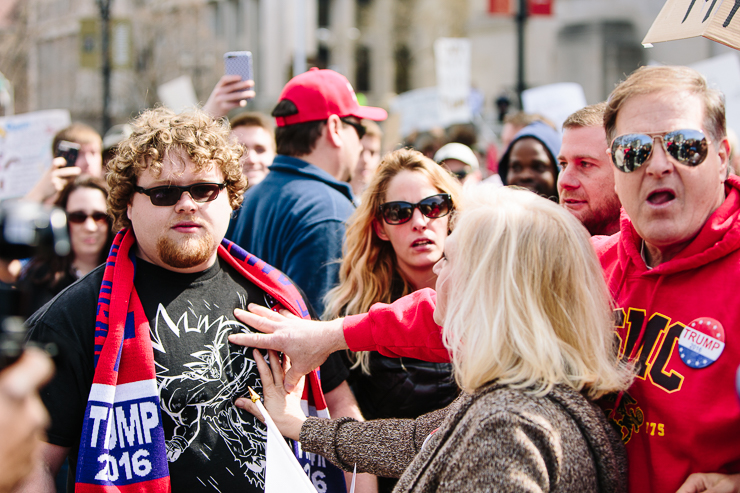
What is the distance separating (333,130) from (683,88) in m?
2.40

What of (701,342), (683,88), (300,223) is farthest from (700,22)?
(300,223)

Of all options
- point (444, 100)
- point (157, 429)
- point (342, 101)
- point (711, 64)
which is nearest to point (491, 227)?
point (157, 429)

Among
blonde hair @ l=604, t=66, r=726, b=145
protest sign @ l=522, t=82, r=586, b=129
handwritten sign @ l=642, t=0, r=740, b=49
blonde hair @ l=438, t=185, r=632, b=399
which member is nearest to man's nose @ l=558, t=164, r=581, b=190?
handwritten sign @ l=642, t=0, r=740, b=49

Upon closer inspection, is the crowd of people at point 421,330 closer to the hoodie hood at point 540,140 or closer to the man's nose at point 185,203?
the man's nose at point 185,203

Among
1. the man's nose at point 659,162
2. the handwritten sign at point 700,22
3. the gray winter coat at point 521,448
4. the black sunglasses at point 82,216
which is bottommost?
the gray winter coat at point 521,448

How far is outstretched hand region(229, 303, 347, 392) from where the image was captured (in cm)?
246

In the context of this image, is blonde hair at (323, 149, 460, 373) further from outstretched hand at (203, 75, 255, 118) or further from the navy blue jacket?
outstretched hand at (203, 75, 255, 118)

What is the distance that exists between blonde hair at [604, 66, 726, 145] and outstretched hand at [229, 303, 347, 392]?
1306 mm

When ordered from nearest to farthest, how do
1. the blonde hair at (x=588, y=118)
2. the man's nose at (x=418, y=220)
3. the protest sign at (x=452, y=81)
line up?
the blonde hair at (x=588, y=118)
the man's nose at (x=418, y=220)
the protest sign at (x=452, y=81)

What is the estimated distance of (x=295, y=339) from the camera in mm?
2461

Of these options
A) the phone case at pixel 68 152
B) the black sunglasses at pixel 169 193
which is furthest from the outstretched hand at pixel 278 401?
the phone case at pixel 68 152

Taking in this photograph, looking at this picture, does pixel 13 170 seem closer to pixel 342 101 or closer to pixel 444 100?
pixel 342 101

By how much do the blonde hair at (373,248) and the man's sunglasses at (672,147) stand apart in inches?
54.3

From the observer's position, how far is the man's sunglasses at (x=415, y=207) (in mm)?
3238
